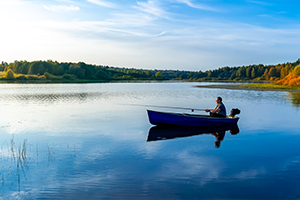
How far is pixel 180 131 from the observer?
54.7 feet

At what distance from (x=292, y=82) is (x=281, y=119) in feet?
169

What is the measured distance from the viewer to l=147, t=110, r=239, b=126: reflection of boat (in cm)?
1711

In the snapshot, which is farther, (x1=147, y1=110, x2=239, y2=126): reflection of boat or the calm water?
(x1=147, y1=110, x2=239, y2=126): reflection of boat

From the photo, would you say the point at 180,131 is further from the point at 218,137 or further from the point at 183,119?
the point at 218,137

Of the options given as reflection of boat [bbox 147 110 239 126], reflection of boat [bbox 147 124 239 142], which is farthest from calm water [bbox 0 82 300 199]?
reflection of boat [bbox 147 110 239 126]

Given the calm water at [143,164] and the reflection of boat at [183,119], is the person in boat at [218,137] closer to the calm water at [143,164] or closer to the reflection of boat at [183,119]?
the calm water at [143,164]

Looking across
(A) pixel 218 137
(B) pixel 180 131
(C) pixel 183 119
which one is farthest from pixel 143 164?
(C) pixel 183 119

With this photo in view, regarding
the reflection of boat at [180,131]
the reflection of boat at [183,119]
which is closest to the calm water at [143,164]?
the reflection of boat at [180,131]

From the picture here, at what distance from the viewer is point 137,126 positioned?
59.9ft

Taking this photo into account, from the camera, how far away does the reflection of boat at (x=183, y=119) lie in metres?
17.1

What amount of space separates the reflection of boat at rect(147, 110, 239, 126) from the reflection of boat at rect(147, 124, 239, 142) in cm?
34

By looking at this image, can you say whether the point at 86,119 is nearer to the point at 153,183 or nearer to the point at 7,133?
the point at 7,133

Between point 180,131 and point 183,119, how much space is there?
3.01 feet

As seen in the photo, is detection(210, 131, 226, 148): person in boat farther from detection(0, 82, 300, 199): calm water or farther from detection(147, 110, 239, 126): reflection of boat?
detection(147, 110, 239, 126): reflection of boat
